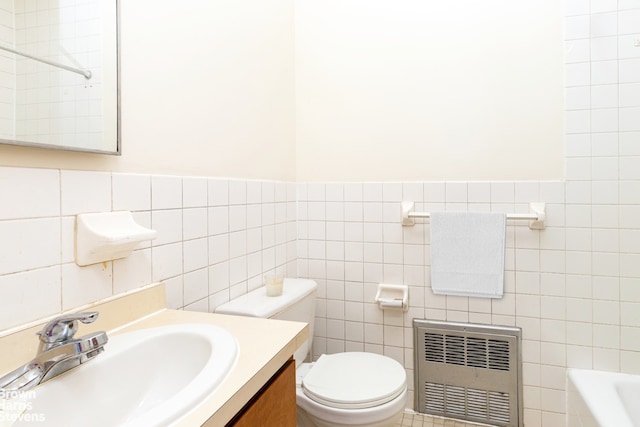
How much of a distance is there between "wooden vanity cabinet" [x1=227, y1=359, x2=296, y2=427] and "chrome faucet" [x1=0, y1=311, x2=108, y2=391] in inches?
12.8

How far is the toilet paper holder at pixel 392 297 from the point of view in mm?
A: 1915

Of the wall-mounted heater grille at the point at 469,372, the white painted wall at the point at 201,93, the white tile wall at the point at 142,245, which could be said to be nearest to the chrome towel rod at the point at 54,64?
the white painted wall at the point at 201,93

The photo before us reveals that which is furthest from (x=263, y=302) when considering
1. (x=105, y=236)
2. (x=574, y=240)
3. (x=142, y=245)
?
(x=574, y=240)

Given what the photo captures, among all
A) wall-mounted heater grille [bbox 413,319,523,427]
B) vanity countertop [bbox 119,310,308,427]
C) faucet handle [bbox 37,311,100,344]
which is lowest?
wall-mounted heater grille [bbox 413,319,523,427]

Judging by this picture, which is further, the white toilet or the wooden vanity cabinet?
the white toilet

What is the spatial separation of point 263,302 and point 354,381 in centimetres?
47

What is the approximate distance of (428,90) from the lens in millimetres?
1926

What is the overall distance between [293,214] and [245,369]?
1.38m

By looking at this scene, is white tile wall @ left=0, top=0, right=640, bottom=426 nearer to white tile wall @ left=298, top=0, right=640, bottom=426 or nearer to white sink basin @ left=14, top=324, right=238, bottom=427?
white tile wall @ left=298, top=0, right=640, bottom=426

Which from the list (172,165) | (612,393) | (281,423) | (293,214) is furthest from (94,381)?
(612,393)

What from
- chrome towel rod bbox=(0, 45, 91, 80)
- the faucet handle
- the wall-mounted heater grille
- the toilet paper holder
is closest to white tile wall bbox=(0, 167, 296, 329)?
A: the faucet handle

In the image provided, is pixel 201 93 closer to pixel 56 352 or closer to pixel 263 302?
pixel 263 302

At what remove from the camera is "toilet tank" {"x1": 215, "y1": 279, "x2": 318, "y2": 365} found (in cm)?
139

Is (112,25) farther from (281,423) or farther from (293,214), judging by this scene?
(293,214)
